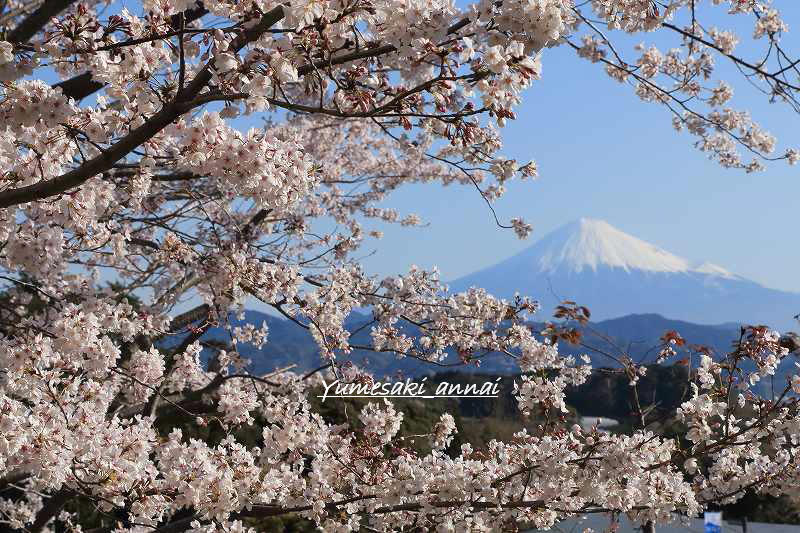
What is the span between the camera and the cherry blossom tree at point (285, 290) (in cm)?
→ 236

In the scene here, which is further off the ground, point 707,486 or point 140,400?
point 140,400

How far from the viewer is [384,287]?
6402 millimetres

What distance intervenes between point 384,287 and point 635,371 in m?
2.39

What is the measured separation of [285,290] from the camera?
5.03 metres

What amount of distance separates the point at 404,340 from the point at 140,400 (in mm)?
2348

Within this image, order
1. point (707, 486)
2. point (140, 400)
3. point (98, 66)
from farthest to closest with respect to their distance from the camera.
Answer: point (140, 400) → point (707, 486) → point (98, 66)

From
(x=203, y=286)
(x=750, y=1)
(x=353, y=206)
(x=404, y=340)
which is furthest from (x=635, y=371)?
(x=353, y=206)

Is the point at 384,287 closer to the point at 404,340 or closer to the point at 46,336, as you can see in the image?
the point at 404,340

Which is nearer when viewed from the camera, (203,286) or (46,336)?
(46,336)

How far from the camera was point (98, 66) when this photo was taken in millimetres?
2539

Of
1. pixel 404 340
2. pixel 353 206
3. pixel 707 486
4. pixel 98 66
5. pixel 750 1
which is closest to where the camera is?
pixel 98 66

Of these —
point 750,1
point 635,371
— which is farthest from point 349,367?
point 750,1

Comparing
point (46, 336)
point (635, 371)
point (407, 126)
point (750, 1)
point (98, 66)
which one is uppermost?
point (750, 1)

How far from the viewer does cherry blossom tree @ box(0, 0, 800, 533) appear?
7.73ft
